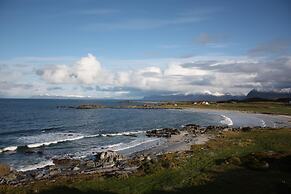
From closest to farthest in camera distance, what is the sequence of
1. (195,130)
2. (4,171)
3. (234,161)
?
1. (234,161)
2. (4,171)
3. (195,130)

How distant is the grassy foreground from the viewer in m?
29.8

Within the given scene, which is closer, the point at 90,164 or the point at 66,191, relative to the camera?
the point at 66,191

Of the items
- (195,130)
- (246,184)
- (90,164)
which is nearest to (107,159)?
(90,164)

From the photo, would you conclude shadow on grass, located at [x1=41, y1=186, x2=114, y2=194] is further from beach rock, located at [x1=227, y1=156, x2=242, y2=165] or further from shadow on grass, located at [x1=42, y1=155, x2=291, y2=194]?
beach rock, located at [x1=227, y1=156, x2=242, y2=165]

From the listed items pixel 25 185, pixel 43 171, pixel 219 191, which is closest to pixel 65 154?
pixel 43 171

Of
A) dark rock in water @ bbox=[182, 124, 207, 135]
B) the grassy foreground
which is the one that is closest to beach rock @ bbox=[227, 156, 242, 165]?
the grassy foreground

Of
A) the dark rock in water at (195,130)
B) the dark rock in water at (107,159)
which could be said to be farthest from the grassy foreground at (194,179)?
the dark rock in water at (195,130)

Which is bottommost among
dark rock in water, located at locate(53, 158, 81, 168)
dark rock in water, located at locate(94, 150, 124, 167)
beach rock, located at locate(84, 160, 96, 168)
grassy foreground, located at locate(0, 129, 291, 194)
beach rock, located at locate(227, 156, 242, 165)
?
dark rock in water, located at locate(53, 158, 81, 168)

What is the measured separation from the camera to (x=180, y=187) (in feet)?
99.3

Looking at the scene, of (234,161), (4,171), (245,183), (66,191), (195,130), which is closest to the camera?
(66,191)

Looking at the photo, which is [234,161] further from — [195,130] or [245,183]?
[195,130]

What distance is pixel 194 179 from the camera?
3234 centimetres

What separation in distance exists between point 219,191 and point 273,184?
202 inches

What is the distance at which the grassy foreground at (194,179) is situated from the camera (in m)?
29.8
